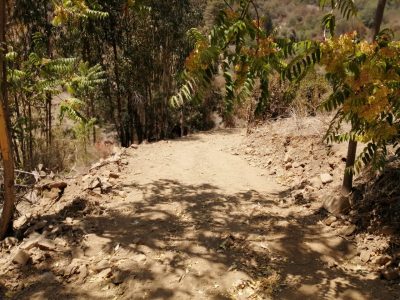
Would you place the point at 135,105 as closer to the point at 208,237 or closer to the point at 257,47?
the point at 208,237

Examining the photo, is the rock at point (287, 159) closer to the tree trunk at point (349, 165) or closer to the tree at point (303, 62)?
the tree trunk at point (349, 165)

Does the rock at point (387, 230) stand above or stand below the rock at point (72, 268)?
above

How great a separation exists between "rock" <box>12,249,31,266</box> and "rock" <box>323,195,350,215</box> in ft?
11.7

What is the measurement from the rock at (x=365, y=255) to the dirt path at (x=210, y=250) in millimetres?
116

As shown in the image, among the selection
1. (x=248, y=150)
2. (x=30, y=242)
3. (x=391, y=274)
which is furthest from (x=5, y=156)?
(x=248, y=150)

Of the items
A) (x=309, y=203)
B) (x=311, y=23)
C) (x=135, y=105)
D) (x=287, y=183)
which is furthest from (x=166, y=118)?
(x=311, y=23)

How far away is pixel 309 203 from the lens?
569 cm

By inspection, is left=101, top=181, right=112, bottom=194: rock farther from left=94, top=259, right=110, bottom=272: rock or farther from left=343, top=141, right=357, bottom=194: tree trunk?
left=343, top=141, right=357, bottom=194: tree trunk

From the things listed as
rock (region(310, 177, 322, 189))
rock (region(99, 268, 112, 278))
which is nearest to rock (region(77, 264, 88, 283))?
rock (region(99, 268, 112, 278))

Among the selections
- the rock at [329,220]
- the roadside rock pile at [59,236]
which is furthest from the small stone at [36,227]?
the rock at [329,220]

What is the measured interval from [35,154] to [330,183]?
664 cm

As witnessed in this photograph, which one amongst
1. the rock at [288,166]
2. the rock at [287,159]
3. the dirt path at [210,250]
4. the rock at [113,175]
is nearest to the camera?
the dirt path at [210,250]

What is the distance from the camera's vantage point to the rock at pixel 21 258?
4.14 m

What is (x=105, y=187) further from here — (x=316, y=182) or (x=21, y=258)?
(x=316, y=182)
